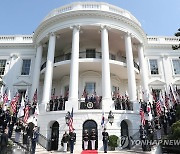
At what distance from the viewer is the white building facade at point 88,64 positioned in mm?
17875

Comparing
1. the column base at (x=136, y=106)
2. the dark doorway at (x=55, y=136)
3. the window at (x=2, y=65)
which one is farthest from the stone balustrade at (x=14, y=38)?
the column base at (x=136, y=106)

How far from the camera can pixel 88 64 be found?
72.5 ft

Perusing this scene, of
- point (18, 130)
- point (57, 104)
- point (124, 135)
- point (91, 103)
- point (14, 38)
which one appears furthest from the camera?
point (14, 38)

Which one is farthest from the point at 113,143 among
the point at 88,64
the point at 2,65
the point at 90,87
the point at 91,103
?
the point at 2,65

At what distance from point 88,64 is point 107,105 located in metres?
5.86

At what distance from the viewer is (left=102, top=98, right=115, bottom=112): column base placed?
17672 millimetres

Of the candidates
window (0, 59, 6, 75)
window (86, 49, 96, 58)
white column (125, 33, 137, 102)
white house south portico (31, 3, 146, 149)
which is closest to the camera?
white house south portico (31, 3, 146, 149)

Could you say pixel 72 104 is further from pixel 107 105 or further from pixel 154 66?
pixel 154 66

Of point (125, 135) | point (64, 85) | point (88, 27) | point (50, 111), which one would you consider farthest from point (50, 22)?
point (125, 135)

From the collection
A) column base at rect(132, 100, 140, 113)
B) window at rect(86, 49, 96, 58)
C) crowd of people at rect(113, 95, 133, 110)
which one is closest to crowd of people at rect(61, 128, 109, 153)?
crowd of people at rect(113, 95, 133, 110)

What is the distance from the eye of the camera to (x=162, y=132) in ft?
52.5

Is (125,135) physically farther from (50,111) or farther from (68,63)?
(68,63)

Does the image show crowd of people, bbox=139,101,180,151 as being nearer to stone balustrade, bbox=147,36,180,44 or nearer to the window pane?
the window pane

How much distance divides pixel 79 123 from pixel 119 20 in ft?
39.0
